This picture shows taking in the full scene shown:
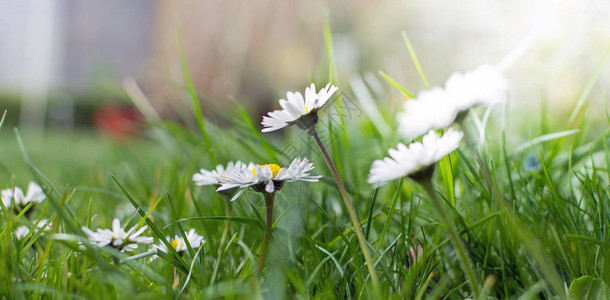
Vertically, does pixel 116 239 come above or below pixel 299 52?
below

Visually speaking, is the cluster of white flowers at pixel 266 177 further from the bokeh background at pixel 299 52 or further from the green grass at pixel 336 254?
the bokeh background at pixel 299 52

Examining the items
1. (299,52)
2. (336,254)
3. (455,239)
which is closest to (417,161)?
(455,239)

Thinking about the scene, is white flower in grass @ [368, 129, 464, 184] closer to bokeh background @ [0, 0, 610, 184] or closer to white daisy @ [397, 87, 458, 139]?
white daisy @ [397, 87, 458, 139]

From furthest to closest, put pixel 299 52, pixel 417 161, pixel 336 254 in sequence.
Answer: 1. pixel 299 52
2. pixel 336 254
3. pixel 417 161

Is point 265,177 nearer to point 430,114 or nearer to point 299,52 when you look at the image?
point 430,114

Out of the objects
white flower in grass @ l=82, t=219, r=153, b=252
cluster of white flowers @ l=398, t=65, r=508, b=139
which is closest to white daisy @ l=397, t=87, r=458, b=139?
cluster of white flowers @ l=398, t=65, r=508, b=139

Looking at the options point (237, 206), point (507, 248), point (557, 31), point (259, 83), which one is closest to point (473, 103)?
point (507, 248)
